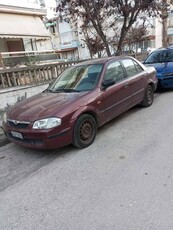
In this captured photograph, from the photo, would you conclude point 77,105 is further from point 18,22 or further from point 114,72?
point 18,22

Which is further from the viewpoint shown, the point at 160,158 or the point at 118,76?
the point at 118,76

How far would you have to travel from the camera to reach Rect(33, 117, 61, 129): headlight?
11.0 ft

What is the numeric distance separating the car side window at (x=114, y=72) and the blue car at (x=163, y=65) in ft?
8.34

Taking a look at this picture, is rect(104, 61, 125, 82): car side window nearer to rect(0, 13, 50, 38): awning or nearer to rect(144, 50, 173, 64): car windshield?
rect(144, 50, 173, 64): car windshield

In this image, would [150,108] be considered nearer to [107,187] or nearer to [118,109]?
[118,109]

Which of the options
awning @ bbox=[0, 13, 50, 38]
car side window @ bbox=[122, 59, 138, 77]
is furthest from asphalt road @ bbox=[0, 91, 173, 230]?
awning @ bbox=[0, 13, 50, 38]

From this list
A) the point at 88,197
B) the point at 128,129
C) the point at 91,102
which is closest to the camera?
the point at 88,197

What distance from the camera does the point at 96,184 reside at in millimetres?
2783

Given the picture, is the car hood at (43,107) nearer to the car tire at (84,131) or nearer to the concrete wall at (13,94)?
the car tire at (84,131)

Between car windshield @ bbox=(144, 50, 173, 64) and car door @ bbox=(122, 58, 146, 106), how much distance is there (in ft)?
8.05

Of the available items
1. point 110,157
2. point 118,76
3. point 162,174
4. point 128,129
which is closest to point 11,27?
point 118,76

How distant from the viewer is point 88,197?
2562mm

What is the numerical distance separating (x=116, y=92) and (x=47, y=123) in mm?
1825

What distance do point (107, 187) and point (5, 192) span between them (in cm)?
140
